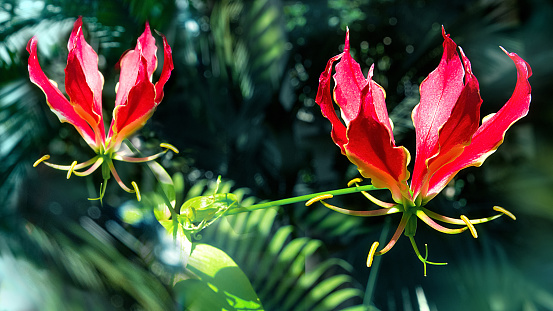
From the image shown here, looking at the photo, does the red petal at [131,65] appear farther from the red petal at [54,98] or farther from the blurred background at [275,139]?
the blurred background at [275,139]

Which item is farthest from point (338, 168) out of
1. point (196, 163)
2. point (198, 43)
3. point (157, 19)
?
point (157, 19)

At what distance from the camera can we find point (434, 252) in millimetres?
1168

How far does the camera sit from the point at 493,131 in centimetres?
22

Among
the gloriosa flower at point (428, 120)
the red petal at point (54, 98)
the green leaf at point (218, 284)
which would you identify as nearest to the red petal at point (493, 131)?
the gloriosa flower at point (428, 120)

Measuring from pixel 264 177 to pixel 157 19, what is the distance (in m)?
0.58

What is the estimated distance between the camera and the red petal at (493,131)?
21cm

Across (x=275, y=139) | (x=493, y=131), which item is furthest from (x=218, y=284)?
(x=275, y=139)

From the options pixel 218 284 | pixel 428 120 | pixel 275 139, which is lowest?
pixel 275 139

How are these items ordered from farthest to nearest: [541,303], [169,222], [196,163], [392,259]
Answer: [196,163] < [392,259] < [541,303] < [169,222]

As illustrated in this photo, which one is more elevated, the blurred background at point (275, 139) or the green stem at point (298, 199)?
the green stem at point (298, 199)

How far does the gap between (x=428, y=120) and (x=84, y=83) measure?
201mm

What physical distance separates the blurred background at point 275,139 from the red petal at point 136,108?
772 millimetres

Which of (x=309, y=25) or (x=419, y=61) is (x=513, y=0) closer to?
(x=419, y=61)

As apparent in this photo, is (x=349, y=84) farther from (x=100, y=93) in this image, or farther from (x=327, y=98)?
(x=100, y=93)
